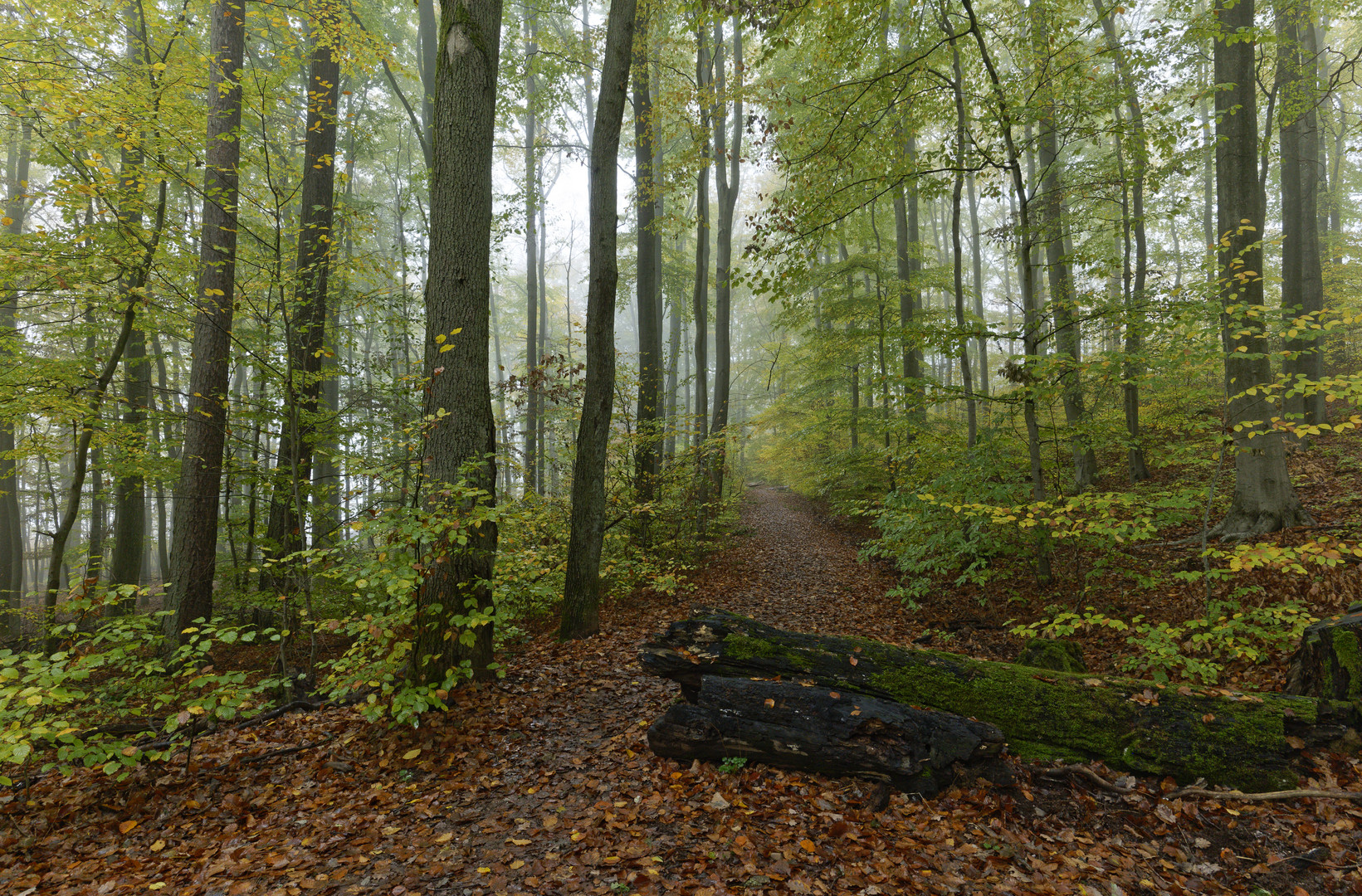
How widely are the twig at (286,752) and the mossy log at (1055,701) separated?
2719mm

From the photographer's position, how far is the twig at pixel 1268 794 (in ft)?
10.2

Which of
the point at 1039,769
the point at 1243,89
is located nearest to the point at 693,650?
the point at 1039,769

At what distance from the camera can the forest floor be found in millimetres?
2848

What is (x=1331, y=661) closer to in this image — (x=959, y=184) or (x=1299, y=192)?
(x=959, y=184)

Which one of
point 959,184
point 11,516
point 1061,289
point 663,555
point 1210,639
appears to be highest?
point 959,184

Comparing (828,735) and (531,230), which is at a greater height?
(531,230)

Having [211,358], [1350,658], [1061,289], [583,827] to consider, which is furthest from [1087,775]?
[211,358]

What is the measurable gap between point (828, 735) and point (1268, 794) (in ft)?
8.30

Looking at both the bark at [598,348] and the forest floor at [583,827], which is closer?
the forest floor at [583,827]

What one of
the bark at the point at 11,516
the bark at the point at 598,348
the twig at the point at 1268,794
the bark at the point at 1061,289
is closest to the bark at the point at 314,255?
the bark at the point at 598,348

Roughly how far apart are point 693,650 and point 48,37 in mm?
10789

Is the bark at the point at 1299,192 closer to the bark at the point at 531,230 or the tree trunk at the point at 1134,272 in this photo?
the tree trunk at the point at 1134,272

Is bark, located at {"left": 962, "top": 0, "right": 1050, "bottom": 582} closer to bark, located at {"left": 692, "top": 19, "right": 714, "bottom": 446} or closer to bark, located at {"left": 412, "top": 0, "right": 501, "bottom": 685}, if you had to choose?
bark, located at {"left": 412, "top": 0, "right": 501, "bottom": 685}

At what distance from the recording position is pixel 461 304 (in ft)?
15.7
